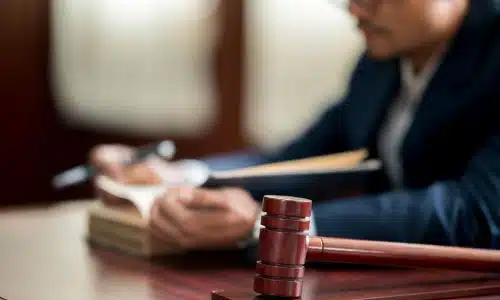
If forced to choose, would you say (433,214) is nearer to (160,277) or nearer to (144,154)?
(160,277)

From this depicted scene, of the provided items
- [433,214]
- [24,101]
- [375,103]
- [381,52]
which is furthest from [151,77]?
[433,214]

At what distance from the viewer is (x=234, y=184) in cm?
160

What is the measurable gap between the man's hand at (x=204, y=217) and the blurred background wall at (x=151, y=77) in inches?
132

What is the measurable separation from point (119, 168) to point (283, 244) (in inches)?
33.6

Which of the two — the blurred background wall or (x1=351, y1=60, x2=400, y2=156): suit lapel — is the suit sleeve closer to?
(x1=351, y1=60, x2=400, y2=156): suit lapel

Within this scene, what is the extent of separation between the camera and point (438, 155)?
1829 millimetres

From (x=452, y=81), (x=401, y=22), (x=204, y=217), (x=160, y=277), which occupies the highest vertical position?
(x=401, y=22)

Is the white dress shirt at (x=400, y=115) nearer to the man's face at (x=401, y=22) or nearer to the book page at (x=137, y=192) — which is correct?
the man's face at (x=401, y=22)

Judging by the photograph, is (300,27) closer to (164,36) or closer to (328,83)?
(328,83)

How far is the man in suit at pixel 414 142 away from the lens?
155 centimetres

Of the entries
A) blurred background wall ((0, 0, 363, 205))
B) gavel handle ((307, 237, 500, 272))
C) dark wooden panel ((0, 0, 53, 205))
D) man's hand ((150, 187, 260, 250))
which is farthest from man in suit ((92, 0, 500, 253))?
dark wooden panel ((0, 0, 53, 205))

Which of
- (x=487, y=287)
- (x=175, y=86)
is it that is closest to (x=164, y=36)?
(x=175, y=86)

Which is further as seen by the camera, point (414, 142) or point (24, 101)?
point (24, 101)

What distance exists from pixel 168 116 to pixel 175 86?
20 cm
